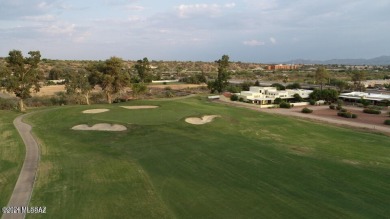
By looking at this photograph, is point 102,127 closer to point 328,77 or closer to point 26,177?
point 26,177

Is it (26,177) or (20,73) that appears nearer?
(26,177)

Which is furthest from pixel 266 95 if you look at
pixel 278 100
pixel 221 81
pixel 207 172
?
pixel 207 172

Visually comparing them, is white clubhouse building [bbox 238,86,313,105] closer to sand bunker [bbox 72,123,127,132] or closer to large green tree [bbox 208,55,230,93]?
large green tree [bbox 208,55,230,93]

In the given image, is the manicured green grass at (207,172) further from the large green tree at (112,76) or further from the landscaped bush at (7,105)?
the large green tree at (112,76)

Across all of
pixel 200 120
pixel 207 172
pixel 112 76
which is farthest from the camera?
pixel 112 76

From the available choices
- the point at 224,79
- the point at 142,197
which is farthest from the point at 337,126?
the point at 224,79

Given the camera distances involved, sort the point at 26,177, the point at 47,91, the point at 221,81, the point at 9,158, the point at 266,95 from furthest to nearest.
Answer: the point at 221,81 < the point at 47,91 < the point at 266,95 < the point at 9,158 < the point at 26,177

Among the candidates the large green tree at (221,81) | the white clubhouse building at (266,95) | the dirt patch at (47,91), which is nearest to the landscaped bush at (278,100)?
the white clubhouse building at (266,95)
